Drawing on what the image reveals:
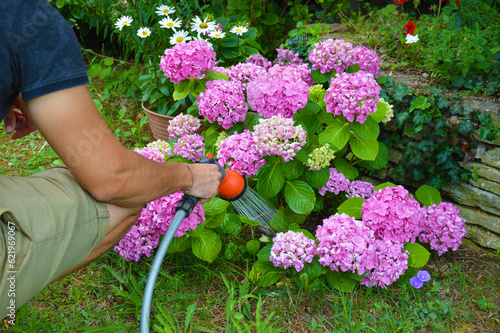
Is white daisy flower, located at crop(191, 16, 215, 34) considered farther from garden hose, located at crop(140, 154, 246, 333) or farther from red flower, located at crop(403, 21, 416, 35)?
garden hose, located at crop(140, 154, 246, 333)

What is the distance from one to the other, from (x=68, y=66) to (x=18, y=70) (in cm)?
14

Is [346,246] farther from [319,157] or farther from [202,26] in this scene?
[202,26]

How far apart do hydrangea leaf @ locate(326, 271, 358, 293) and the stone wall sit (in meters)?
0.86

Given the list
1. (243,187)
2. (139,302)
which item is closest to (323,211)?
(243,187)

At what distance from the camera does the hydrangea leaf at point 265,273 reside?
6.78 feet

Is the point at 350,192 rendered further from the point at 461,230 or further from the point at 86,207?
the point at 86,207

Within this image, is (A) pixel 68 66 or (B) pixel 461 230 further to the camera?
(B) pixel 461 230

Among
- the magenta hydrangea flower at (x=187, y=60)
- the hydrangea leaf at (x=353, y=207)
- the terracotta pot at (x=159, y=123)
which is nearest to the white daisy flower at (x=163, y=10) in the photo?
the terracotta pot at (x=159, y=123)

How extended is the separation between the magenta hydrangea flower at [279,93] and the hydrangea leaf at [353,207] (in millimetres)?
537

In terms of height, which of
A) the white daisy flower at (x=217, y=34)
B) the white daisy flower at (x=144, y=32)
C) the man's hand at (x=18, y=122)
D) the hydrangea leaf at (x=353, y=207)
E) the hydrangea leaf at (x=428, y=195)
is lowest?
the hydrangea leaf at (x=428, y=195)

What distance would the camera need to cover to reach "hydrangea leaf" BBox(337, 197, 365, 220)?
2.24m

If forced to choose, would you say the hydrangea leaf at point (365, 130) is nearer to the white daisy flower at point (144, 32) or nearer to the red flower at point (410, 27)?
the red flower at point (410, 27)

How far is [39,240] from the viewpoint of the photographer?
54.8 inches

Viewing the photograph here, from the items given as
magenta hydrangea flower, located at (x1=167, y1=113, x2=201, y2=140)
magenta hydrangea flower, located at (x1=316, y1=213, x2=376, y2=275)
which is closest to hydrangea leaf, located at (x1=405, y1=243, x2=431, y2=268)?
magenta hydrangea flower, located at (x1=316, y1=213, x2=376, y2=275)
